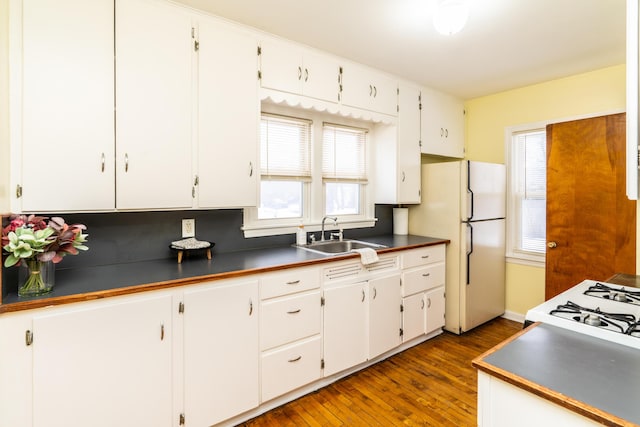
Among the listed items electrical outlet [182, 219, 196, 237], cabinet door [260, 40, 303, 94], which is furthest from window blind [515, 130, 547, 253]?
electrical outlet [182, 219, 196, 237]

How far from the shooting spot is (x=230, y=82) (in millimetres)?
2121

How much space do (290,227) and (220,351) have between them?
3.96 feet

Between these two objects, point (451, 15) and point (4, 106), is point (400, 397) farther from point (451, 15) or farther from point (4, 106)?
point (4, 106)

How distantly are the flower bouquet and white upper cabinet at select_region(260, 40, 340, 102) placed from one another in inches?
59.3

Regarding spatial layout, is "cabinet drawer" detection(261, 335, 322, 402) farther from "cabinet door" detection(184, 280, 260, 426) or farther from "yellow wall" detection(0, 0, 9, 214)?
"yellow wall" detection(0, 0, 9, 214)

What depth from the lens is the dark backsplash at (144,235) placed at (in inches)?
75.6

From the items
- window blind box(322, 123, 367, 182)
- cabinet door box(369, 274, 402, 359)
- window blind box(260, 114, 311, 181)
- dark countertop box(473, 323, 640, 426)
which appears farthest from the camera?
window blind box(322, 123, 367, 182)

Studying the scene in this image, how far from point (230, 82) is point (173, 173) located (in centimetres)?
72

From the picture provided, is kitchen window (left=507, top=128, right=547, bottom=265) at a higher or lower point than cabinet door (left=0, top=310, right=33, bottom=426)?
higher

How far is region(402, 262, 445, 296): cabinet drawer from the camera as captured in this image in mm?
2791

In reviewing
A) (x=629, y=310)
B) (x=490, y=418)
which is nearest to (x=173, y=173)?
(x=490, y=418)

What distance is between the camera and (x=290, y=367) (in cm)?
207

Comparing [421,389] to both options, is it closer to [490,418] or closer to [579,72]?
[490,418]

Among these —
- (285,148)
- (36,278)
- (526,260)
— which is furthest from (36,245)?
(526,260)
